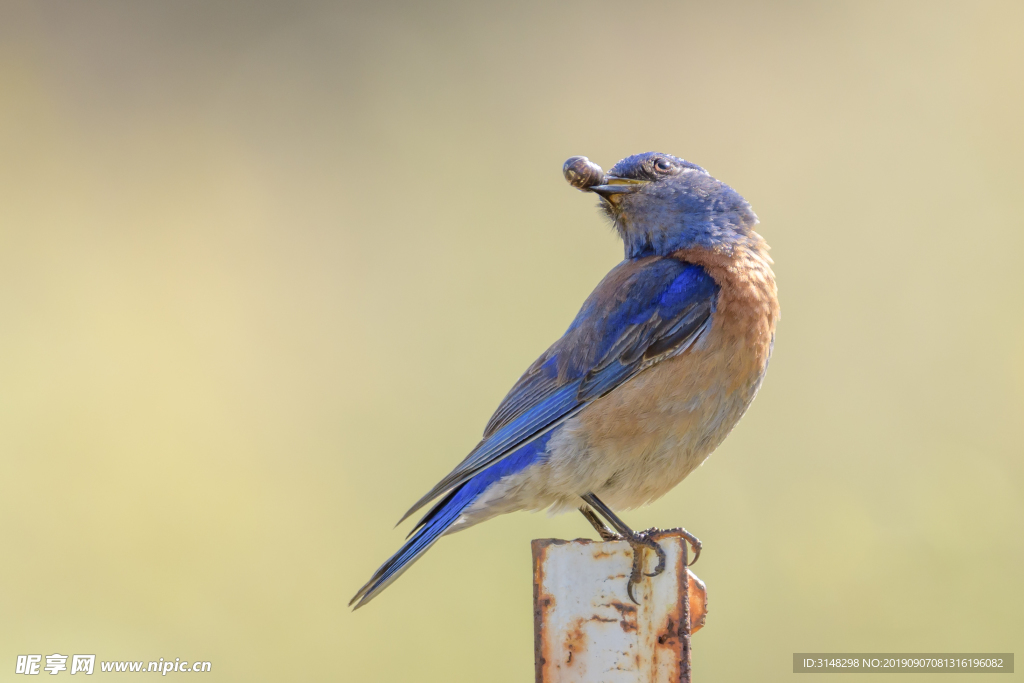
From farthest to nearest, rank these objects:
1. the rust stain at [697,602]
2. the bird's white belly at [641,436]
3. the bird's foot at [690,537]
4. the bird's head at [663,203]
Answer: the bird's head at [663,203], the bird's white belly at [641,436], the bird's foot at [690,537], the rust stain at [697,602]

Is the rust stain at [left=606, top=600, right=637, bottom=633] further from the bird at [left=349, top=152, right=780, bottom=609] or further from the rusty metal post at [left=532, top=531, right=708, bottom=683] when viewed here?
the bird at [left=349, top=152, right=780, bottom=609]

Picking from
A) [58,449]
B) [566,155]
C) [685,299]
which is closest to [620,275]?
[685,299]

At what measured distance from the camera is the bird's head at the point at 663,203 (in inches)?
157

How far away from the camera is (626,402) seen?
3.46 meters

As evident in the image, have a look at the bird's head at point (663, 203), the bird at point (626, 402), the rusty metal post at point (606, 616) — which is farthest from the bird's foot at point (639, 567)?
the bird's head at point (663, 203)

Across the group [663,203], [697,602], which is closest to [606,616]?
[697,602]

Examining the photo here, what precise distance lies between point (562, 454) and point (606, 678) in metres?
1.31

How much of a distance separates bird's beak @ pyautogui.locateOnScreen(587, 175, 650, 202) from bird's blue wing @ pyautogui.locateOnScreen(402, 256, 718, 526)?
38 cm

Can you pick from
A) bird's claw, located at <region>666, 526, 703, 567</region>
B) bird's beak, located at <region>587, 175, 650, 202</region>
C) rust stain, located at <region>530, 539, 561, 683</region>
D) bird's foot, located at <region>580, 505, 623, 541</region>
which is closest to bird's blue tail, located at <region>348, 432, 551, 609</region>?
bird's foot, located at <region>580, 505, 623, 541</region>

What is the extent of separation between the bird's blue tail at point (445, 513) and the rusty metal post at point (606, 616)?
1.00 m

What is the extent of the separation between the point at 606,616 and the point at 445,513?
1.29 metres

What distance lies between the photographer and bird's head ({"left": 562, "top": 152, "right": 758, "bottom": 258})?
3994mm

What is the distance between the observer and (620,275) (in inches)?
156

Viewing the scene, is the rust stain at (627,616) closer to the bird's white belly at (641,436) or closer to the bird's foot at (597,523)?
the bird's white belly at (641,436)
